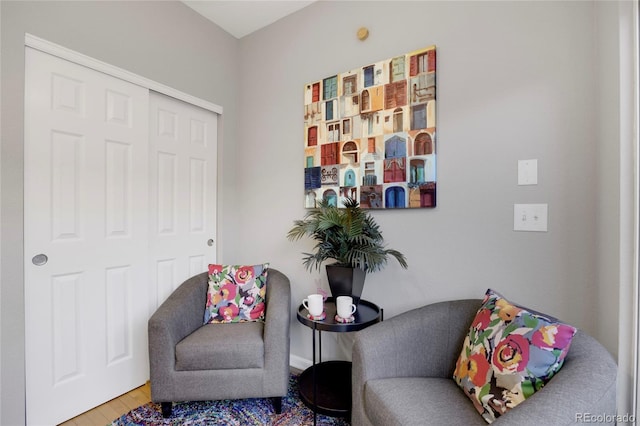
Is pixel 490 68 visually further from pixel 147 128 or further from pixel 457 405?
pixel 147 128

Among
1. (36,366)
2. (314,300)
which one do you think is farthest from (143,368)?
(314,300)

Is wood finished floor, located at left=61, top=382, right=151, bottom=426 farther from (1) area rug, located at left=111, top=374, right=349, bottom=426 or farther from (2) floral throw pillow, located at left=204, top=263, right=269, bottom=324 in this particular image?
(2) floral throw pillow, located at left=204, top=263, right=269, bottom=324

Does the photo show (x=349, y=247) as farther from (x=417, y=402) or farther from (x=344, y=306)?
(x=417, y=402)

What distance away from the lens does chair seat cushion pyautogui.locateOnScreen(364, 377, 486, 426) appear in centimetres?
104

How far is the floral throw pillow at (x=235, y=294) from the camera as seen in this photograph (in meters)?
1.99

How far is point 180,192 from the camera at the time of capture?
229 centimetres

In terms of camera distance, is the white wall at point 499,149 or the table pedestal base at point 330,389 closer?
the white wall at point 499,149

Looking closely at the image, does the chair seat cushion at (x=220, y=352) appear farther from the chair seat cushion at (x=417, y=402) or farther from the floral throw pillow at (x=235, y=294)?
the chair seat cushion at (x=417, y=402)

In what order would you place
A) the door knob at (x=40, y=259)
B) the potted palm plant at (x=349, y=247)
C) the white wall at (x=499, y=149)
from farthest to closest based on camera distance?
1. the potted palm plant at (x=349, y=247)
2. the door knob at (x=40, y=259)
3. the white wall at (x=499, y=149)

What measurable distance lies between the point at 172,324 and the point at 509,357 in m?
1.61

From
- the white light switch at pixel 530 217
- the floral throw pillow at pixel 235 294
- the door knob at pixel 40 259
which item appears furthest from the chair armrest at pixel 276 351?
the white light switch at pixel 530 217

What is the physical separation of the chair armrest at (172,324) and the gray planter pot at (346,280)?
35.7 inches

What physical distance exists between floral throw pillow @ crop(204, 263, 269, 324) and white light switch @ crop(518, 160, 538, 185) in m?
1.65

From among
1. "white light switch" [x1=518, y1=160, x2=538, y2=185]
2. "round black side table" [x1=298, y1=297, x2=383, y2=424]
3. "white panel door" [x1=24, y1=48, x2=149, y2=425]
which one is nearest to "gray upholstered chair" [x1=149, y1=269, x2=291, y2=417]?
"round black side table" [x1=298, y1=297, x2=383, y2=424]
